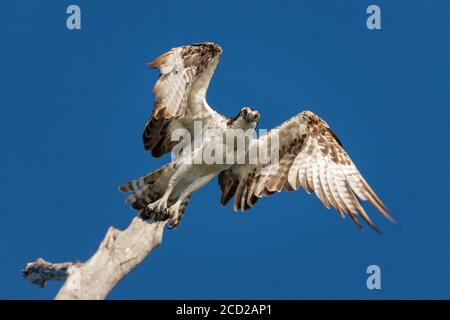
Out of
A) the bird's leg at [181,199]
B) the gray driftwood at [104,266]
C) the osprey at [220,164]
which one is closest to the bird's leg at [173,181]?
the osprey at [220,164]

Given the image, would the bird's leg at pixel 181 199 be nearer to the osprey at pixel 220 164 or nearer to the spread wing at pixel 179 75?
the osprey at pixel 220 164

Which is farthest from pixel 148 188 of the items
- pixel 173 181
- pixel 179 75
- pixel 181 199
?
pixel 179 75

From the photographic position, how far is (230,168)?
45.5 feet

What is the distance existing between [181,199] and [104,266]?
297 cm

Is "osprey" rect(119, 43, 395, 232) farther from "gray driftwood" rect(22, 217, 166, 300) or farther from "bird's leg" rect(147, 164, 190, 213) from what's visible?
"gray driftwood" rect(22, 217, 166, 300)

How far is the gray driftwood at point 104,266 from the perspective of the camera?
32.7 feet

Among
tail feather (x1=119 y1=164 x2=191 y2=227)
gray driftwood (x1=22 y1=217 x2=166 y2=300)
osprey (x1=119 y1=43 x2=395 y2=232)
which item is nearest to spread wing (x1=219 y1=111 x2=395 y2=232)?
→ osprey (x1=119 y1=43 x2=395 y2=232)

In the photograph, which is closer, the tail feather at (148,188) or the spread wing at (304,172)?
the tail feather at (148,188)

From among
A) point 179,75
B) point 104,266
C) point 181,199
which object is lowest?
point 104,266

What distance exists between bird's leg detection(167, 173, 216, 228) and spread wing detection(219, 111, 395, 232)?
67cm

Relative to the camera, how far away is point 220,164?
13.4 m

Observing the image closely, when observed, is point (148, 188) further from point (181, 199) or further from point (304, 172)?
point (304, 172)

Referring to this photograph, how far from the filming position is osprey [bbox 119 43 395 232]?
12.4m
